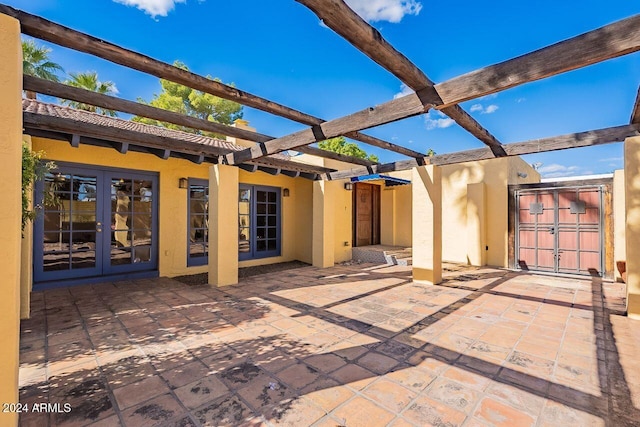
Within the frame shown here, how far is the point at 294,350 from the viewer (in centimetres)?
379

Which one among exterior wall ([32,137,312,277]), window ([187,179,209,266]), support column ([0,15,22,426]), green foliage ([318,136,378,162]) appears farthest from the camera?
green foliage ([318,136,378,162])

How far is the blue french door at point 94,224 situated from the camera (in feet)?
22.0

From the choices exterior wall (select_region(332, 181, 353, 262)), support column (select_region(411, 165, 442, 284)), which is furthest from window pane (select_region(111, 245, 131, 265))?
support column (select_region(411, 165, 442, 284))

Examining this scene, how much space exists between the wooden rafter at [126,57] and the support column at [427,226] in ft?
15.0

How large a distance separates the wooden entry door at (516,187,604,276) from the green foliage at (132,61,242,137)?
20.0m

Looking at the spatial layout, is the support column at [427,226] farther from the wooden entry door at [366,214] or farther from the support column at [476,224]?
the wooden entry door at [366,214]

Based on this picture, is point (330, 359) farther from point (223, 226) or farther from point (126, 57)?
point (223, 226)

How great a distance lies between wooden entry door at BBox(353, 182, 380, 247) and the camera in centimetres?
1271

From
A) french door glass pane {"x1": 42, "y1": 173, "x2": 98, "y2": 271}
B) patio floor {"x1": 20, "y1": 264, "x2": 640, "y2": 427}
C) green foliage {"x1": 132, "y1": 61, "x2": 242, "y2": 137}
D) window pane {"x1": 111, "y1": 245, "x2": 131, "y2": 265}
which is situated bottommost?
patio floor {"x1": 20, "y1": 264, "x2": 640, "y2": 427}

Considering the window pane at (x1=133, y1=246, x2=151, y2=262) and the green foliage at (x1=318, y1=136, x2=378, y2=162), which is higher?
the green foliage at (x1=318, y1=136, x2=378, y2=162)

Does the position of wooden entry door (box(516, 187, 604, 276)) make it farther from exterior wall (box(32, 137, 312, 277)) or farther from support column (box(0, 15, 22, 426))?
support column (box(0, 15, 22, 426))

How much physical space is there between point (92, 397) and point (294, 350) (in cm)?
220

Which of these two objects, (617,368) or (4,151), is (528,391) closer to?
(617,368)

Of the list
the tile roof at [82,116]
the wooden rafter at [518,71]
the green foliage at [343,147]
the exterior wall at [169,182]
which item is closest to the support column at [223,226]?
the tile roof at [82,116]
